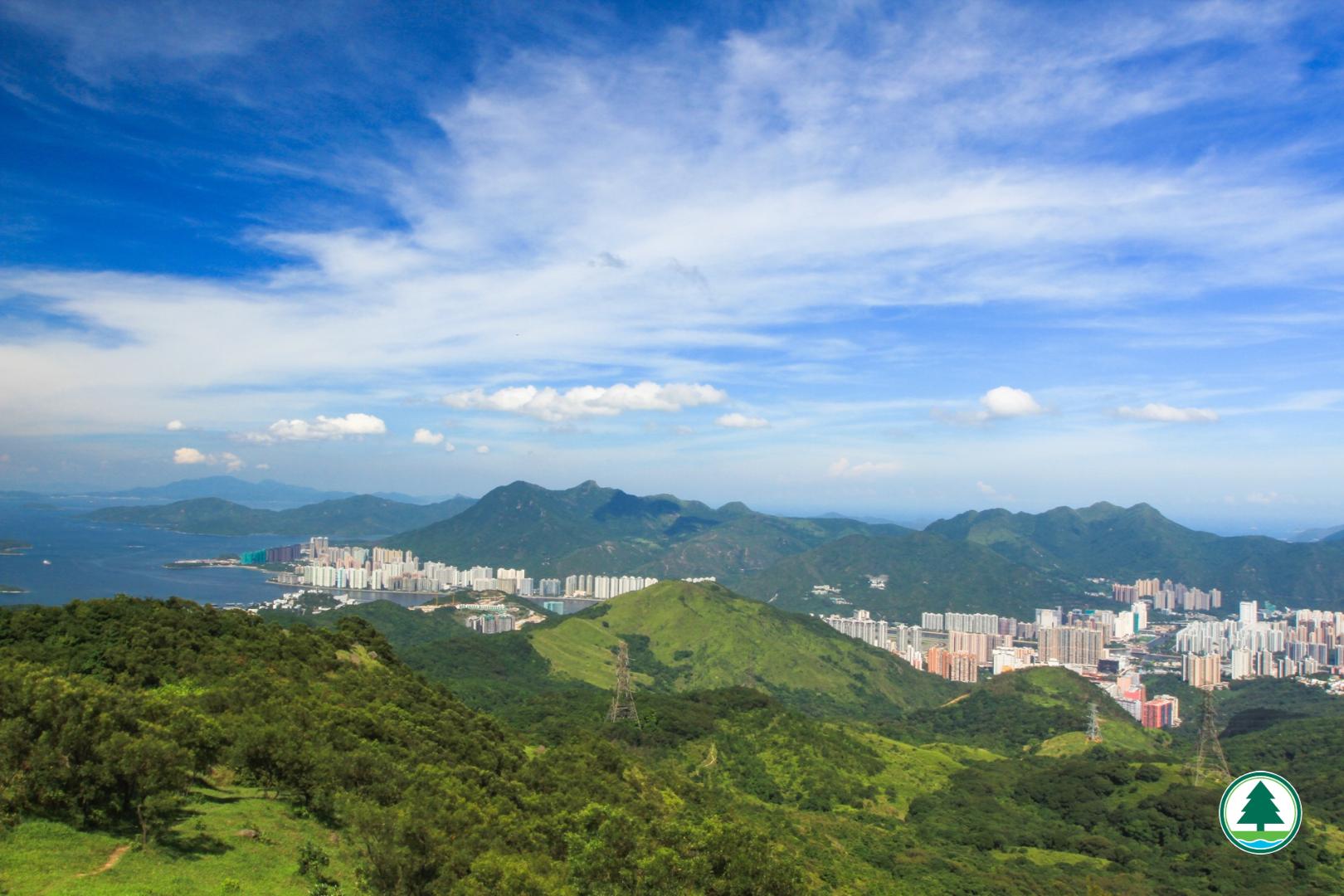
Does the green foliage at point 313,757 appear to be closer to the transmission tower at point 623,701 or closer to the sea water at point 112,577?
the transmission tower at point 623,701

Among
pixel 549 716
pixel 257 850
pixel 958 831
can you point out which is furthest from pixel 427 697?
pixel 958 831

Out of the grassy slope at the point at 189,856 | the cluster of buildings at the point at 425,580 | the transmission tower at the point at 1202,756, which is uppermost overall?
the grassy slope at the point at 189,856

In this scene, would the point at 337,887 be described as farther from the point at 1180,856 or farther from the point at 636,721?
the point at 1180,856

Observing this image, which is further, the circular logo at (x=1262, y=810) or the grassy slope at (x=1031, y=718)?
the grassy slope at (x=1031, y=718)

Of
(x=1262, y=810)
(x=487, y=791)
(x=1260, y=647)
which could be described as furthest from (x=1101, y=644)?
(x=1262, y=810)

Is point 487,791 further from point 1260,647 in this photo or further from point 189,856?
point 1260,647

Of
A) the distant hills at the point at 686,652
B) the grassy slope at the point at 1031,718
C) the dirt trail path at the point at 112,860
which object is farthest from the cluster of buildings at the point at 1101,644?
the dirt trail path at the point at 112,860
